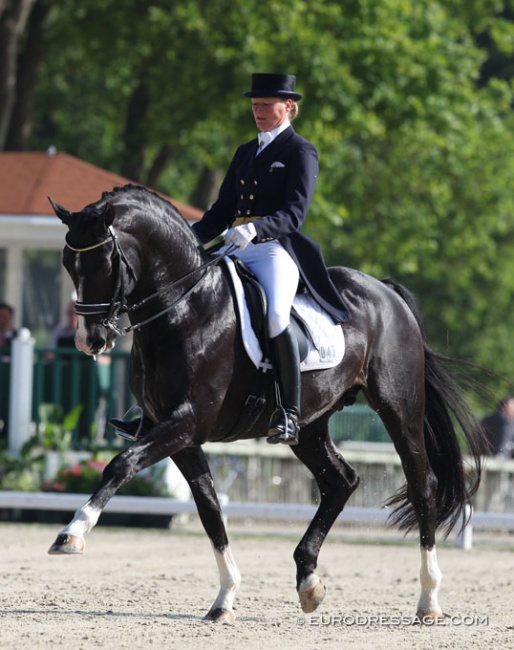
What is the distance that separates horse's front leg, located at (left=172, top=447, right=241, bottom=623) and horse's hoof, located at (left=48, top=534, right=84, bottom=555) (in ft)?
4.14

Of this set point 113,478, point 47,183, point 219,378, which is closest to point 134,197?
point 219,378

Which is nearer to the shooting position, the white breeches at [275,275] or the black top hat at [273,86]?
the white breeches at [275,275]

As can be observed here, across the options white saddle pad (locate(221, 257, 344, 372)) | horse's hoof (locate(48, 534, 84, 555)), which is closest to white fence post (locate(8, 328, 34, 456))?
white saddle pad (locate(221, 257, 344, 372))

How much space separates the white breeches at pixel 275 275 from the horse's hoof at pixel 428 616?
180cm

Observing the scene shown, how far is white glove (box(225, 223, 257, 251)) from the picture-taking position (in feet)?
23.8

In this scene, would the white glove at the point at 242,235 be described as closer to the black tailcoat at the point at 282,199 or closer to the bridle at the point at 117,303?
the black tailcoat at the point at 282,199

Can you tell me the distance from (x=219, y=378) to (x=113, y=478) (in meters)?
0.87

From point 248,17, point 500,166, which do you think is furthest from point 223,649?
point 500,166

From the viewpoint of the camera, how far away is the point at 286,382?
7.48m

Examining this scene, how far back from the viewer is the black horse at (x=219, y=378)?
22.4 feet

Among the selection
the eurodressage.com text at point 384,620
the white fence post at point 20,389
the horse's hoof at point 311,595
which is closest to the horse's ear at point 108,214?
the horse's hoof at point 311,595

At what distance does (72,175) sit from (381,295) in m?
8.87

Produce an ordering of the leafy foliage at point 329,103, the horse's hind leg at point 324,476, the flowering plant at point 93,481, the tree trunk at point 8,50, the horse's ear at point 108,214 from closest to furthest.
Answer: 1. the horse's ear at point 108,214
2. the horse's hind leg at point 324,476
3. the flowering plant at point 93,481
4. the tree trunk at point 8,50
5. the leafy foliage at point 329,103

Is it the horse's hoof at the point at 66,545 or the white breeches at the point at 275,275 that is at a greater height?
the white breeches at the point at 275,275
